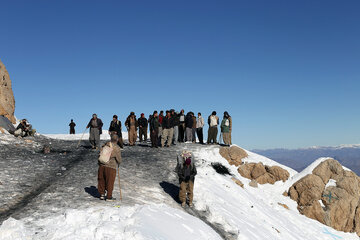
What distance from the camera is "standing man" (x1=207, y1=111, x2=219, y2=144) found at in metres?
25.0

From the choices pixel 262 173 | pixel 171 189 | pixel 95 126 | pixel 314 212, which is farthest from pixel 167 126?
pixel 314 212

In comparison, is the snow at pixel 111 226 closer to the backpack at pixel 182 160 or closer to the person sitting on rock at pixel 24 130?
the backpack at pixel 182 160

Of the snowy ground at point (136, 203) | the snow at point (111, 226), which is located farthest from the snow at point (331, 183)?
the snow at point (111, 226)

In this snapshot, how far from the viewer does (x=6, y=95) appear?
103ft

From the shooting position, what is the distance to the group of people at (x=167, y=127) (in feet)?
66.4

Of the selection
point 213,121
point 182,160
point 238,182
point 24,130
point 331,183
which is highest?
point 213,121

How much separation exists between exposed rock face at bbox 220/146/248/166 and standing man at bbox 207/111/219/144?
2431 millimetres

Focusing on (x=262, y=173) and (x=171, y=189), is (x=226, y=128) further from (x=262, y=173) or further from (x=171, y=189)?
(x=171, y=189)

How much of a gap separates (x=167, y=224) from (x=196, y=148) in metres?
15.2

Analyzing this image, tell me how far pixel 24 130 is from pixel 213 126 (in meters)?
15.7

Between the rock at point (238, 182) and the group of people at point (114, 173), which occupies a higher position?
the group of people at point (114, 173)

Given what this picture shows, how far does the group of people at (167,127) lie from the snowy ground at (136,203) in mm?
1261

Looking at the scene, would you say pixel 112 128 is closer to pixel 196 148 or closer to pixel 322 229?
pixel 196 148

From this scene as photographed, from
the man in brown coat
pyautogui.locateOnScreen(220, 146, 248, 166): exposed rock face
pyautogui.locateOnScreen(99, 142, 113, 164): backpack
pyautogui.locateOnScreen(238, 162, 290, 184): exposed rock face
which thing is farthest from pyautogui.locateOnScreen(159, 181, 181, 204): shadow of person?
pyautogui.locateOnScreen(220, 146, 248, 166): exposed rock face
